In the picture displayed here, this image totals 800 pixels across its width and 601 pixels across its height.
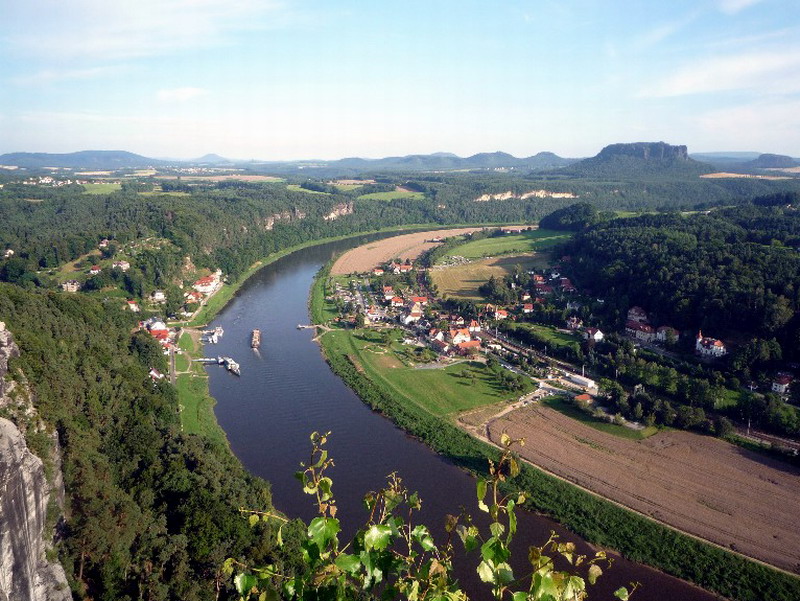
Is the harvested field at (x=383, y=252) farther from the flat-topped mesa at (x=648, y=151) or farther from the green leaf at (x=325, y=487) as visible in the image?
the flat-topped mesa at (x=648, y=151)

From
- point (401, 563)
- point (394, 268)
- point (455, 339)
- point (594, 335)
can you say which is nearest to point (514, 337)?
point (455, 339)

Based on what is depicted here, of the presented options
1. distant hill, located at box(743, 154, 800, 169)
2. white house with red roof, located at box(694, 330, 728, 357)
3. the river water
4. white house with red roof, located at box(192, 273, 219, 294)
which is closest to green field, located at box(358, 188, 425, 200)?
white house with red roof, located at box(192, 273, 219, 294)

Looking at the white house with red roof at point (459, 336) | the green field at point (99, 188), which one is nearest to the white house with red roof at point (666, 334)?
the white house with red roof at point (459, 336)

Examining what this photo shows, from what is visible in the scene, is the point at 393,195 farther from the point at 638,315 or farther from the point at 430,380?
the point at 430,380

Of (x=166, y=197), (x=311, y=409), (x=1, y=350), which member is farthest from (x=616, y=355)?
(x=166, y=197)

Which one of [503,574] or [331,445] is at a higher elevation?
[503,574]

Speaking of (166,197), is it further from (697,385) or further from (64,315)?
(697,385)
